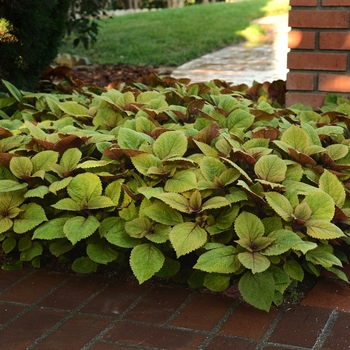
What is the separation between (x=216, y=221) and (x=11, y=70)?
2306 millimetres

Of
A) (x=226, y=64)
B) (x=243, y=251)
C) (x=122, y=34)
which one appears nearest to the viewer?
(x=243, y=251)

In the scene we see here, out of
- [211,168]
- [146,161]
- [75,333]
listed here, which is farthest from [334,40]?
[75,333]

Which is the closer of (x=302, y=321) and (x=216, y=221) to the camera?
(x=302, y=321)

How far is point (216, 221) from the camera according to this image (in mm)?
2488

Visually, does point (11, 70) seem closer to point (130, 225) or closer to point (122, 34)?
point (130, 225)

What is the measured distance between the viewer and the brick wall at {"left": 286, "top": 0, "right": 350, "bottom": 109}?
Result: 381cm

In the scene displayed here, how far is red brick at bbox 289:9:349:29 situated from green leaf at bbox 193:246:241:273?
199cm

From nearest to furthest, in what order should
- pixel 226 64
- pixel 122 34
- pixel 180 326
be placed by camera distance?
pixel 180 326 → pixel 226 64 → pixel 122 34

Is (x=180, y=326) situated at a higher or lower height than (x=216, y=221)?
lower

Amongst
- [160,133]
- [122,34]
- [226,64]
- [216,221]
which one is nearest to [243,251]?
[216,221]

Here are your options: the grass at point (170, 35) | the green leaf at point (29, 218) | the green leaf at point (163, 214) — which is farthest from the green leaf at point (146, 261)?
the grass at point (170, 35)

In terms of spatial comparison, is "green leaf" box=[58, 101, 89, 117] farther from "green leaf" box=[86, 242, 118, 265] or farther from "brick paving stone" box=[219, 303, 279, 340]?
"brick paving stone" box=[219, 303, 279, 340]

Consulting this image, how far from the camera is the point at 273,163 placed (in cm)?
259

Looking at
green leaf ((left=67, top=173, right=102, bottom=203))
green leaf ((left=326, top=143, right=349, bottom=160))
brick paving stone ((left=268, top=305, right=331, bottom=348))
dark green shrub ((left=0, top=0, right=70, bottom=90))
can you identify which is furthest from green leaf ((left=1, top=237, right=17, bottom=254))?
dark green shrub ((left=0, top=0, right=70, bottom=90))
